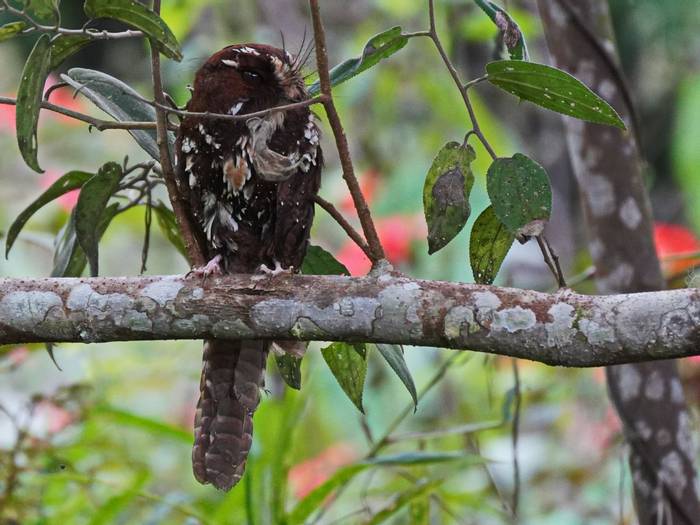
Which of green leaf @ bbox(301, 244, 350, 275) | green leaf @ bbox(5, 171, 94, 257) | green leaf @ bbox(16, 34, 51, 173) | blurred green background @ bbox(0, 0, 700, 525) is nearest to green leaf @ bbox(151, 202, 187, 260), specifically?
green leaf @ bbox(5, 171, 94, 257)

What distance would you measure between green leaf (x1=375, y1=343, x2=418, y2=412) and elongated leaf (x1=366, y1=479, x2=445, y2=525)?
510 mm

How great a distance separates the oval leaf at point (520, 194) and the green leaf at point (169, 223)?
31.5 inches

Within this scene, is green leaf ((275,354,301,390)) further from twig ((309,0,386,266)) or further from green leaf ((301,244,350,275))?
twig ((309,0,386,266))

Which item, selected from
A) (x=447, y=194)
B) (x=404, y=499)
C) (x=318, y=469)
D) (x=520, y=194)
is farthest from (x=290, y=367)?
(x=318, y=469)

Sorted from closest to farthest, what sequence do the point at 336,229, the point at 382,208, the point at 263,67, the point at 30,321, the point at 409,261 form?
the point at 30,321 → the point at 263,67 → the point at 382,208 → the point at 409,261 → the point at 336,229

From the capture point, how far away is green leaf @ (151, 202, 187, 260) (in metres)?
2.13

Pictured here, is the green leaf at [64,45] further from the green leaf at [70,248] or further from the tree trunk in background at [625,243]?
the tree trunk in background at [625,243]

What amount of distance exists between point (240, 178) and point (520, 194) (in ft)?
2.24

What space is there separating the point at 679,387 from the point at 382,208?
143 cm

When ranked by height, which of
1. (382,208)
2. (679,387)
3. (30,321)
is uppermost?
(382,208)

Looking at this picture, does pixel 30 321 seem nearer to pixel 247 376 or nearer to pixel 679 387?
pixel 247 376

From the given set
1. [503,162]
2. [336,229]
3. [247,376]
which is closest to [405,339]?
[503,162]

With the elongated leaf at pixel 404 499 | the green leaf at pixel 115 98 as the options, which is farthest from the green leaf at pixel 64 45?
the elongated leaf at pixel 404 499

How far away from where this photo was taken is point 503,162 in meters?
1.62
